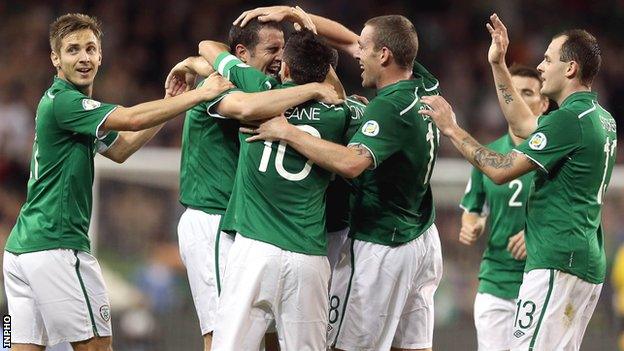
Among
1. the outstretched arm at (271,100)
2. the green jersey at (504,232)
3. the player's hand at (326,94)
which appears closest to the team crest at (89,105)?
the outstretched arm at (271,100)

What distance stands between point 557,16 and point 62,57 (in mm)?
10820

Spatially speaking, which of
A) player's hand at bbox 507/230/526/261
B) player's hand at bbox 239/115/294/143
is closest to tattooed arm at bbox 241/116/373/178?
player's hand at bbox 239/115/294/143

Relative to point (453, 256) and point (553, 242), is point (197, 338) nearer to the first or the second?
point (453, 256)

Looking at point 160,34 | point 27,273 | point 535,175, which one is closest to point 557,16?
point 160,34

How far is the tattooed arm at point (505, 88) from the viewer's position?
655 centimetres

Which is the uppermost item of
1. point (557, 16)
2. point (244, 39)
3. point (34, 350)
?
point (557, 16)

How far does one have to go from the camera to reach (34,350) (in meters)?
6.28

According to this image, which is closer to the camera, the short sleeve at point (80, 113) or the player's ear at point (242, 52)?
the short sleeve at point (80, 113)

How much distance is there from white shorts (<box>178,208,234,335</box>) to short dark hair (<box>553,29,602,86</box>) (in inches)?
86.7

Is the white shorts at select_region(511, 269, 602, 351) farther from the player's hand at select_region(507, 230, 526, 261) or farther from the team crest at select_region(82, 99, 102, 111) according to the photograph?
the team crest at select_region(82, 99, 102, 111)

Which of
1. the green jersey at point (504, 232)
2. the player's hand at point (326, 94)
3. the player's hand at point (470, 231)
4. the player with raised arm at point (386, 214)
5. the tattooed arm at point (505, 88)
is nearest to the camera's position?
the player's hand at point (326, 94)

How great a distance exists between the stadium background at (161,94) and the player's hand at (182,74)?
3274 mm

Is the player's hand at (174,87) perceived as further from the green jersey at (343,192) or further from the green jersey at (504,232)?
the green jersey at (504,232)

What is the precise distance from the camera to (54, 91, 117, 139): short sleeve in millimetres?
6086
